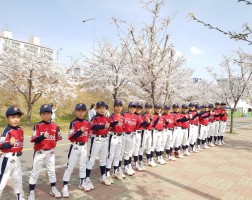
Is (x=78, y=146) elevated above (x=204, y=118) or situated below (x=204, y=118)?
below

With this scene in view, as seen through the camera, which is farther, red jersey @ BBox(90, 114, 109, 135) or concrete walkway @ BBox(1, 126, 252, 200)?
red jersey @ BBox(90, 114, 109, 135)

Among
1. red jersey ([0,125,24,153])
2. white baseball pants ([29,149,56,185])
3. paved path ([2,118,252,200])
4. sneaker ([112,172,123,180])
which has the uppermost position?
red jersey ([0,125,24,153])

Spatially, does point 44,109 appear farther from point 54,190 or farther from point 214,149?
point 214,149

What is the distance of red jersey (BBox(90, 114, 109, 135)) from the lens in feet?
19.7

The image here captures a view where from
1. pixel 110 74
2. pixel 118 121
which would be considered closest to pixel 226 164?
pixel 118 121

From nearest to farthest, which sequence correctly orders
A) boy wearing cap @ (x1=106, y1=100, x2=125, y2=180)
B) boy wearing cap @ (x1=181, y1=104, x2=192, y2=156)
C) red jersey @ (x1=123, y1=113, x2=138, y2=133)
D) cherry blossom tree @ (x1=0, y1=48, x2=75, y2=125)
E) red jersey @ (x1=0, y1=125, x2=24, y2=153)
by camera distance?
red jersey @ (x1=0, y1=125, x2=24, y2=153), boy wearing cap @ (x1=106, y1=100, x2=125, y2=180), red jersey @ (x1=123, y1=113, x2=138, y2=133), boy wearing cap @ (x1=181, y1=104, x2=192, y2=156), cherry blossom tree @ (x1=0, y1=48, x2=75, y2=125)

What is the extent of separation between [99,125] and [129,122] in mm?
1376

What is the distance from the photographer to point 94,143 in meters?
6.13

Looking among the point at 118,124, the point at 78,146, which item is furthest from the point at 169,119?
the point at 78,146

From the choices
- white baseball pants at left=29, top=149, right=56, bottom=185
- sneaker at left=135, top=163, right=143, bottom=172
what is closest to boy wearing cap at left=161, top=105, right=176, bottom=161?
sneaker at left=135, top=163, right=143, bottom=172

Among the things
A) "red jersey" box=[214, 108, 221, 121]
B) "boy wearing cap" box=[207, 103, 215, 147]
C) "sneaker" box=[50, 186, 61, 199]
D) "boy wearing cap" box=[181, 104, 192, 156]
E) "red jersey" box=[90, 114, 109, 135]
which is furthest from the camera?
"red jersey" box=[214, 108, 221, 121]

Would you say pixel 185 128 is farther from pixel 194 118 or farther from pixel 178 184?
pixel 178 184

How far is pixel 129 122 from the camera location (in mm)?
7145

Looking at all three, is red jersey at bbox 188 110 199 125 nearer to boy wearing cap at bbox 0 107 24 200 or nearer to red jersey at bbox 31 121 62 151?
red jersey at bbox 31 121 62 151
